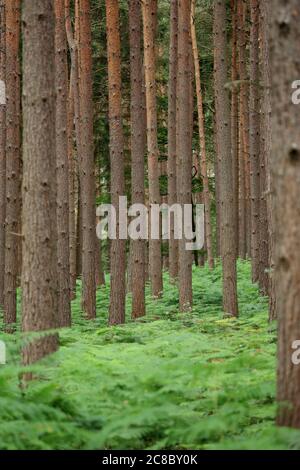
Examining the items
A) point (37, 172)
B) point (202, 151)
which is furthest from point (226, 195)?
point (202, 151)

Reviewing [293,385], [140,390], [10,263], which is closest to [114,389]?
[140,390]

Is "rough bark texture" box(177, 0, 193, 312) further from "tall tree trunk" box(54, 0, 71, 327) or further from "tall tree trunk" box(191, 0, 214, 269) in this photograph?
"tall tree trunk" box(191, 0, 214, 269)

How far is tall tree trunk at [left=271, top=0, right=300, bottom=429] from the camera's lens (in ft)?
17.5

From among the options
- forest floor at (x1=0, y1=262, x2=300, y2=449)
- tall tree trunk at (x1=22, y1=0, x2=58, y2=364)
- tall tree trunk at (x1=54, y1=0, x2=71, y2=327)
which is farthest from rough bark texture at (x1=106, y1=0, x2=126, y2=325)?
tall tree trunk at (x1=22, y1=0, x2=58, y2=364)

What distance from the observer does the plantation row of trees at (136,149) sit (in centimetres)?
542

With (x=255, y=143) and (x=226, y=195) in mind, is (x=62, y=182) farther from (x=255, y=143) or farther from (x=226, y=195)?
(x=255, y=143)

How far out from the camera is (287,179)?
534 centimetres

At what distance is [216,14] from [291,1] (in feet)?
32.9

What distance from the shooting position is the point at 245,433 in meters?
5.73

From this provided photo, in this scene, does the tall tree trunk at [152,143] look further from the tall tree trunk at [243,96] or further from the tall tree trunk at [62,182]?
the tall tree trunk at [62,182]

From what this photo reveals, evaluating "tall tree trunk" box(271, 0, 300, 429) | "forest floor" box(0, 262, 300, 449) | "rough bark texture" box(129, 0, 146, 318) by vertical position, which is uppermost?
"rough bark texture" box(129, 0, 146, 318)

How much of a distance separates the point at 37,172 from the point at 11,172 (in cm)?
826

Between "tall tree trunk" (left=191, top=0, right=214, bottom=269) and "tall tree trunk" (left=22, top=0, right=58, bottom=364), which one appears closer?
"tall tree trunk" (left=22, top=0, right=58, bottom=364)

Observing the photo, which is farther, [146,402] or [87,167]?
[87,167]
